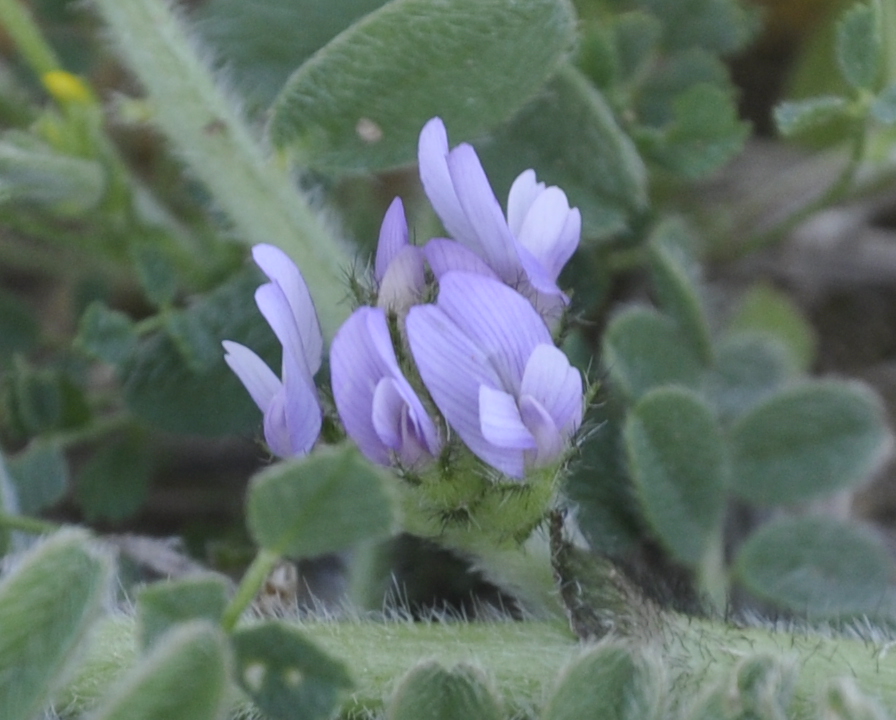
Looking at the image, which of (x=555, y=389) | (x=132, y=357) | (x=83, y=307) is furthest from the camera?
(x=83, y=307)

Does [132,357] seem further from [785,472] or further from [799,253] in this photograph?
[799,253]

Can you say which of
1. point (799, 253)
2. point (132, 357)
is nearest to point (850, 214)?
point (799, 253)

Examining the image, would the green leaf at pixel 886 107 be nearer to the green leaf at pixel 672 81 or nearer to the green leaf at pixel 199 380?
the green leaf at pixel 672 81

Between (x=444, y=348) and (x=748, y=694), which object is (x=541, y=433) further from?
(x=748, y=694)

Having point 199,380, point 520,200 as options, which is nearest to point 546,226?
point 520,200

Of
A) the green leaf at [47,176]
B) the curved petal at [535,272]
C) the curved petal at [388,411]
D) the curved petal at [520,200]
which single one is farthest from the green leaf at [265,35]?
the curved petal at [388,411]

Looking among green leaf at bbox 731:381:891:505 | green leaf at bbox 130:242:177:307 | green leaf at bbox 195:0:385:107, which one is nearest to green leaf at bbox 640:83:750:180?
green leaf at bbox 731:381:891:505

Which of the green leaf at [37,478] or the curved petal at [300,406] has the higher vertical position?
the curved petal at [300,406]
